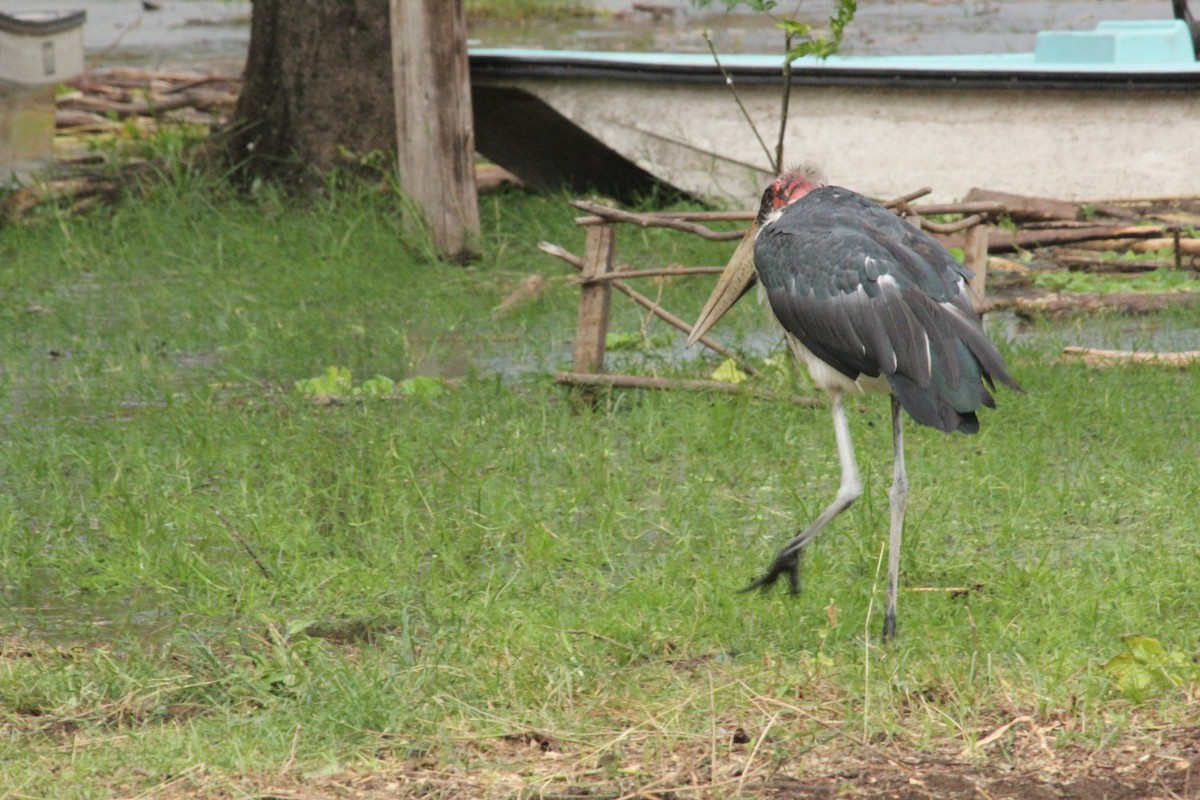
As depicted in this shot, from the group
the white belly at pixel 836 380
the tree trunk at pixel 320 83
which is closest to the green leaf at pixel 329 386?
the white belly at pixel 836 380

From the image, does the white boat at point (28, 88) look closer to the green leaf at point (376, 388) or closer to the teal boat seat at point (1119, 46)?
the green leaf at point (376, 388)

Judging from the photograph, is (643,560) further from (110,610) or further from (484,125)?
(484,125)

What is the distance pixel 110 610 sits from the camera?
3.98 m

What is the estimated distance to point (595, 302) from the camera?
18.2 ft

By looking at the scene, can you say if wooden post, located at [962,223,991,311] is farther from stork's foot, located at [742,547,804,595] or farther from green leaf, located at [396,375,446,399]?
stork's foot, located at [742,547,804,595]

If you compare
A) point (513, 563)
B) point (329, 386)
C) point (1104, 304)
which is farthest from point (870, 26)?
point (513, 563)

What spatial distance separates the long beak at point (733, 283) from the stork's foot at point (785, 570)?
0.93 meters

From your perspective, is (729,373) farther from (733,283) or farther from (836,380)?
(836,380)

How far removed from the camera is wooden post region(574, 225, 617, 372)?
550 centimetres

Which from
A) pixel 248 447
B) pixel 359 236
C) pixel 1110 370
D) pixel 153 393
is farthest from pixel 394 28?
pixel 1110 370

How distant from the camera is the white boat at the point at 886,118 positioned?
316 inches

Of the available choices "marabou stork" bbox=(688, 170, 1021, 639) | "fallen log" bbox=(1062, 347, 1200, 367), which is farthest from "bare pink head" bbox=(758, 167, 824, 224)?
"fallen log" bbox=(1062, 347, 1200, 367)

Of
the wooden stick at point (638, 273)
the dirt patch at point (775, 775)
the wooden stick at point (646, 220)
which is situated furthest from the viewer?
the wooden stick at point (638, 273)

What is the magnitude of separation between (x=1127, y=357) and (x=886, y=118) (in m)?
2.83
